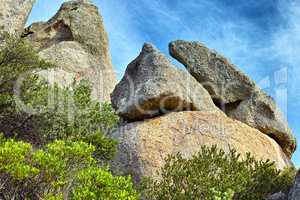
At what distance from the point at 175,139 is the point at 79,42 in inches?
661

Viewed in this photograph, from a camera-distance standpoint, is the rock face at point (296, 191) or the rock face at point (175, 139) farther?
the rock face at point (175, 139)

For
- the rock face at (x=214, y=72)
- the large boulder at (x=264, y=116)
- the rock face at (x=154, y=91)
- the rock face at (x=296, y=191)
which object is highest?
the rock face at (x=214, y=72)

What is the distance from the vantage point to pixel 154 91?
69.1ft

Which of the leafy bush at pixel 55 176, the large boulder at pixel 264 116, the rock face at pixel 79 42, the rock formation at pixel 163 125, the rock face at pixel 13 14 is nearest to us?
the leafy bush at pixel 55 176

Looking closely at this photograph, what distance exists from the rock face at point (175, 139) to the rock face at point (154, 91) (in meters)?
0.52

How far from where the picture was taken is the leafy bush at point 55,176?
1205 centimetres

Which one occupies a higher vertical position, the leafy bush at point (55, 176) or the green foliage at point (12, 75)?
the green foliage at point (12, 75)

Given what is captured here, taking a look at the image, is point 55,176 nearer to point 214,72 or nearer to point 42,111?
point 42,111

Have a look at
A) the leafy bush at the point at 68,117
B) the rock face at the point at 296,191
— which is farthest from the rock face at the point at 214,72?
the rock face at the point at 296,191

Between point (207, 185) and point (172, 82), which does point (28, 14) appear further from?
point (207, 185)

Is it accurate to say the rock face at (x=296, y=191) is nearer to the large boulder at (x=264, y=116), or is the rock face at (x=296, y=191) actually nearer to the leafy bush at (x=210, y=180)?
the leafy bush at (x=210, y=180)

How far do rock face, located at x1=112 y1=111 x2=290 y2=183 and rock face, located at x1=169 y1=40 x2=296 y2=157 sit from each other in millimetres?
2368

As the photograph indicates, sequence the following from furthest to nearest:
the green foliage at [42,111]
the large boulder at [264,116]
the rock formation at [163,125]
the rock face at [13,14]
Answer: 1. the large boulder at [264,116]
2. the rock face at [13,14]
3. the rock formation at [163,125]
4. the green foliage at [42,111]

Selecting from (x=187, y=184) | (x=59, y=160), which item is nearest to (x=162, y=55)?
(x=187, y=184)
